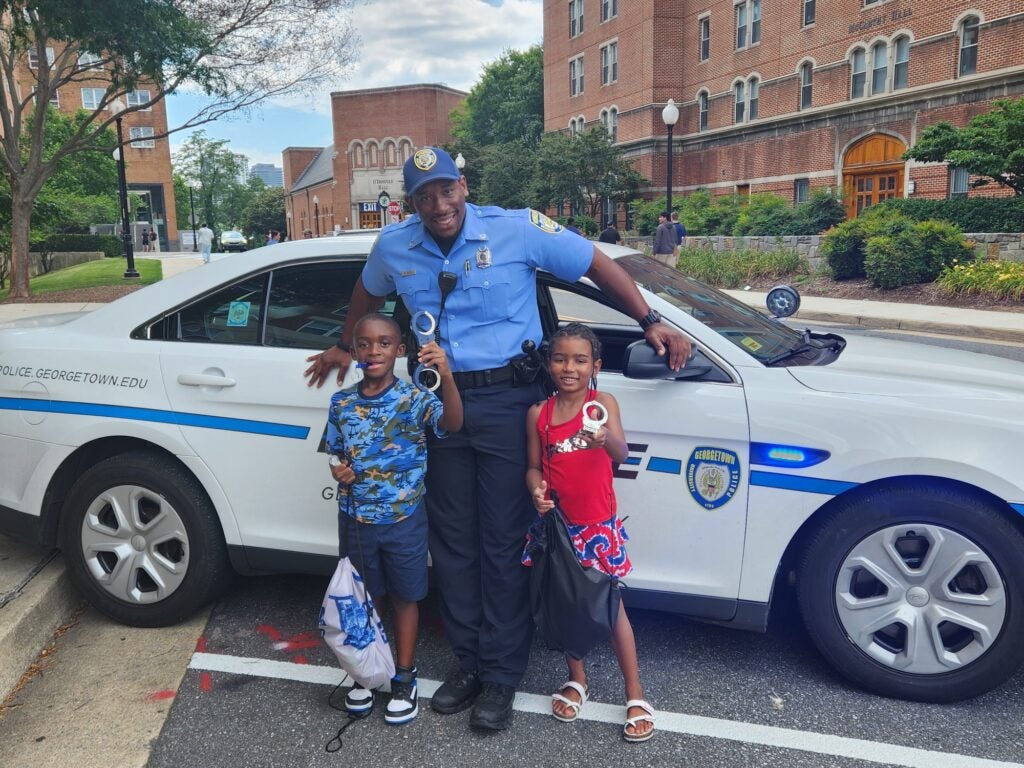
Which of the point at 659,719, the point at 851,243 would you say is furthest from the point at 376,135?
the point at 659,719

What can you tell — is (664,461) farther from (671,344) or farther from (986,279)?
(986,279)

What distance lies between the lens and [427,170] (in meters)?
2.82

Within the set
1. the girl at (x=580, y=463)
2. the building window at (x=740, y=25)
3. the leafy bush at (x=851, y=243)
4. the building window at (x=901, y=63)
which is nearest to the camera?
the girl at (x=580, y=463)

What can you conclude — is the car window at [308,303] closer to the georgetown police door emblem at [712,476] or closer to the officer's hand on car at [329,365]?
the officer's hand on car at [329,365]

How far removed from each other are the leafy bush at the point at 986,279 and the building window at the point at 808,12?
61.7ft

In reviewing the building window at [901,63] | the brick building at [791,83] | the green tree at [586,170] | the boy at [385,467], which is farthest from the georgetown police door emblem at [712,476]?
the green tree at [586,170]

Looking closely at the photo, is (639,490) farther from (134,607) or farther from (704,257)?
(704,257)

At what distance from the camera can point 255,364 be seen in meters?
3.43

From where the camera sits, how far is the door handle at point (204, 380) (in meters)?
3.43

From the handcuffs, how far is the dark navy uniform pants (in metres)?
0.14

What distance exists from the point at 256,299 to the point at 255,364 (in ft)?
0.98

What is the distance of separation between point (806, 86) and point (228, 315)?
3269cm

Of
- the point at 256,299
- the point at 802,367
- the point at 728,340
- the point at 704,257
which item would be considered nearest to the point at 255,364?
the point at 256,299

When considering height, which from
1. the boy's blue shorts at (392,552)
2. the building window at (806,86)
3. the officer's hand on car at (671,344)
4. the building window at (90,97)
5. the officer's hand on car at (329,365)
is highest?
the building window at (90,97)
